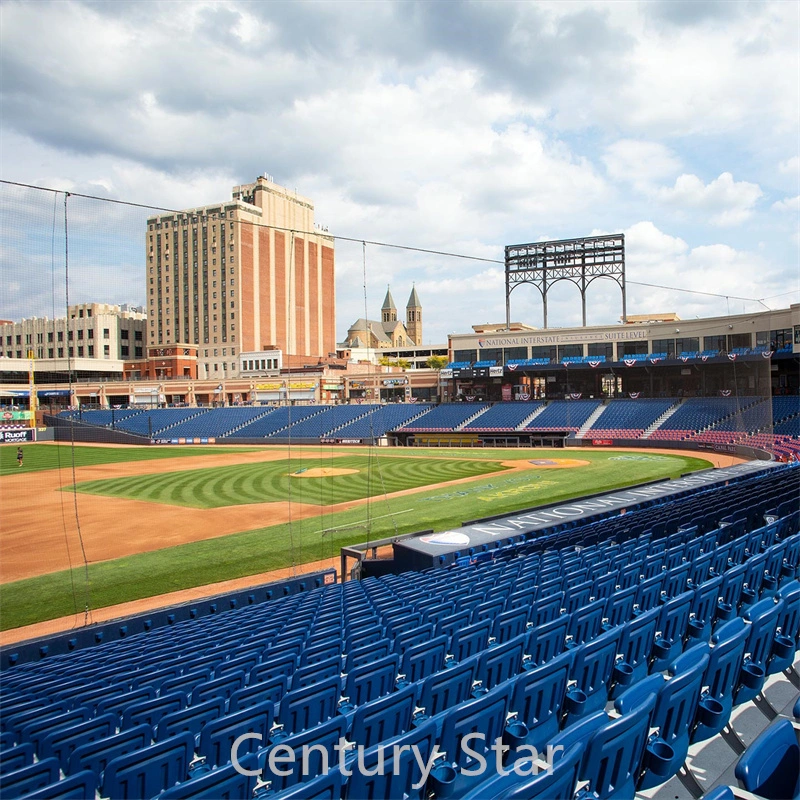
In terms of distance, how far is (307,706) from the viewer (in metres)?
4.36

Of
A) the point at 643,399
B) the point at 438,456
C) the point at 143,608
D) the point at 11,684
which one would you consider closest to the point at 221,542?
the point at 143,608

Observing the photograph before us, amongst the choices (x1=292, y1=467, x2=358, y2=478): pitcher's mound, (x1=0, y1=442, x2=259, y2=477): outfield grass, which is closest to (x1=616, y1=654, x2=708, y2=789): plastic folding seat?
(x1=0, y1=442, x2=259, y2=477): outfield grass

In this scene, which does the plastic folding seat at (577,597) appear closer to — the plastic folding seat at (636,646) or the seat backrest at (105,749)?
the plastic folding seat at (636,646)

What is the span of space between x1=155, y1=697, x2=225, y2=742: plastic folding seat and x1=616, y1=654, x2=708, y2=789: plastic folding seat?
113 inches

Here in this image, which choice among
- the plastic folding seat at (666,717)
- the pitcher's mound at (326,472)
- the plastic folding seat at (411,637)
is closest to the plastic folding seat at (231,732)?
the plastic folding seat at (411,637)

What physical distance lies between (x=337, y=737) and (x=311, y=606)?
6.00 metres

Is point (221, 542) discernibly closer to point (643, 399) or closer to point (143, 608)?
point (143, 608)

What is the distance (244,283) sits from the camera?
2320 inches

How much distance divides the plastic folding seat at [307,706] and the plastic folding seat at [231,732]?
0.24 meters

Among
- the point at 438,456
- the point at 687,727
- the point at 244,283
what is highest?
the point at 244,283

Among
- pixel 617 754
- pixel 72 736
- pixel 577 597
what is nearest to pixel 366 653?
pixel 72 736

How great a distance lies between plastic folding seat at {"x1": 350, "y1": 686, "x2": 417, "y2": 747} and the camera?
142 inches

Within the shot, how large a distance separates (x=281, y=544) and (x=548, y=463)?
74.8 ft

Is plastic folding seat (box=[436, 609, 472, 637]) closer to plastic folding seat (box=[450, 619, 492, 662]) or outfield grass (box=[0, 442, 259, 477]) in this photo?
plastic folding seat (box=[450, 619, 492, 662])
